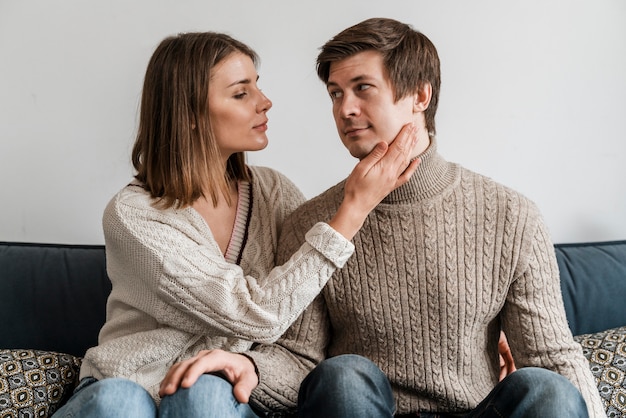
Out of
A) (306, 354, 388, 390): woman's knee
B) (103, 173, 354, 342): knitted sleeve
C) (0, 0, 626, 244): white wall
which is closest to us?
(306, 354, 388, 390): woman's knee

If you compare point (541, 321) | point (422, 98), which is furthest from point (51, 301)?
point (541, 321)

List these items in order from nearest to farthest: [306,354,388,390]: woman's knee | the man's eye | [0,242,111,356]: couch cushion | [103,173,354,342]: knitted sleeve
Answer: [306,354,388,390]: woman's knee, [103,173,354,342]: knitted sleeve, the man's eye, [0,242,111,356]: couch cushion

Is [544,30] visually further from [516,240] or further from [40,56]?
[40,56]

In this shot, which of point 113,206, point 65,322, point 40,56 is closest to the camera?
point 113,206

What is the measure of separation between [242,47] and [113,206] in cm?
46

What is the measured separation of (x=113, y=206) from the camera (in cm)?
159

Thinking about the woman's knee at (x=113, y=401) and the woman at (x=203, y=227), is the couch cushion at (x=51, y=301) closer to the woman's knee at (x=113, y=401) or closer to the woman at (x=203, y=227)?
the woman at (x=203, y=227)

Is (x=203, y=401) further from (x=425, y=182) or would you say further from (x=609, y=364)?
(x=609, y=364)

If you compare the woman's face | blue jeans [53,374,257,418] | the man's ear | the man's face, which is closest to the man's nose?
the man's face

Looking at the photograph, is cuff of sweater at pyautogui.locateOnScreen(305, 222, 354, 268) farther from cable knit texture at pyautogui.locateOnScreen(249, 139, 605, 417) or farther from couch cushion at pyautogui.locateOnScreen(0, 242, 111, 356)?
couch cushion at pyautogui.locateOnScreen(0, 242, 111, 356)

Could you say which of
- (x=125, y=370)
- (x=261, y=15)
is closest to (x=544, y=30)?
(x=261, y=15)

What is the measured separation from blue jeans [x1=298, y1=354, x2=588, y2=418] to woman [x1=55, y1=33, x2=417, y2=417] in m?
0.14

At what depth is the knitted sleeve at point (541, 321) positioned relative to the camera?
1.46 meters

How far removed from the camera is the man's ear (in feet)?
5.13
